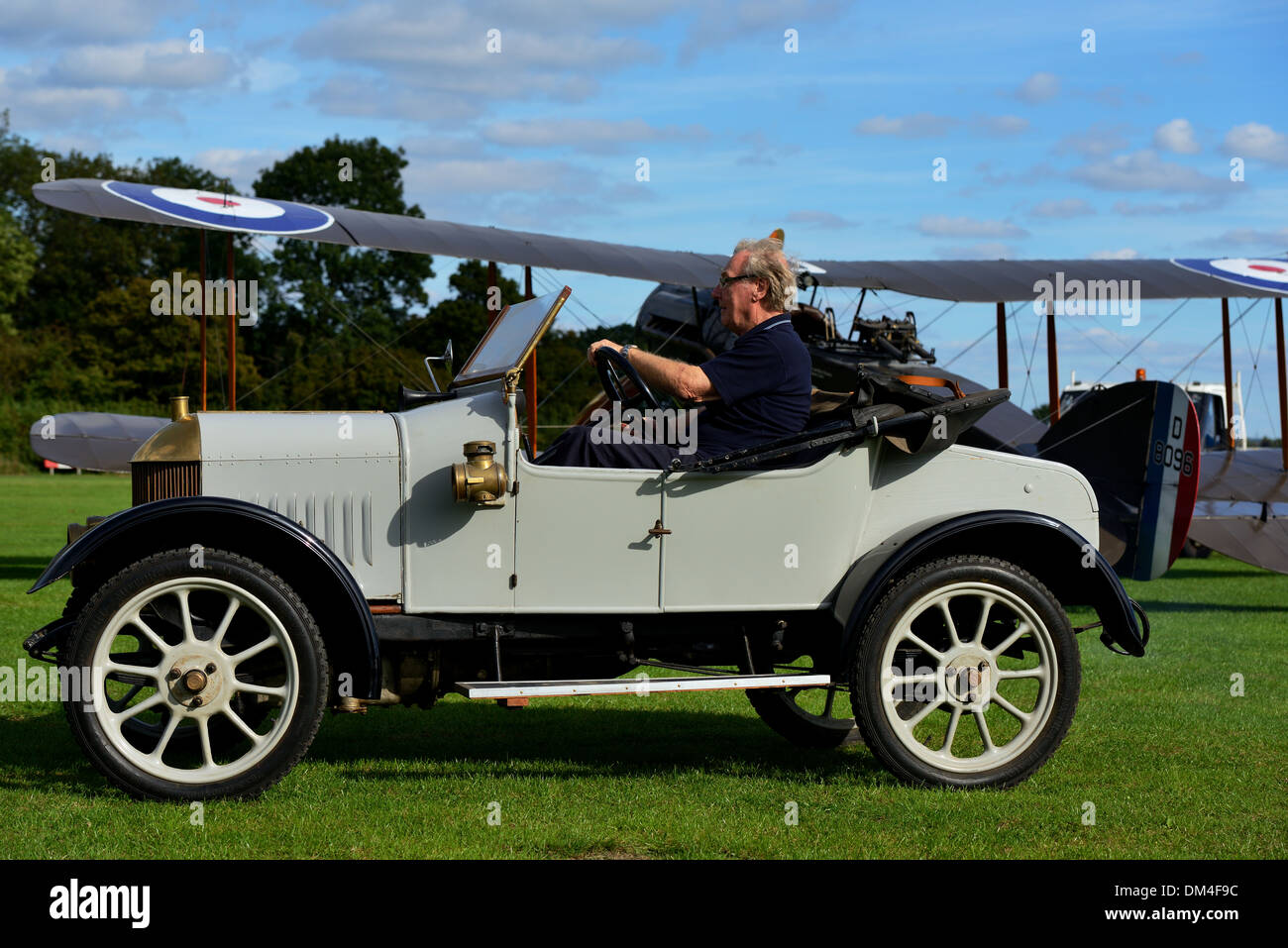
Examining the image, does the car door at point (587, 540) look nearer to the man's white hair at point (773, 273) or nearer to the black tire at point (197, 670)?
the black tire at point (197, 670)

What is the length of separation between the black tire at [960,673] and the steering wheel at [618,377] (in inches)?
46.8

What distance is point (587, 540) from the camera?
4.42 m

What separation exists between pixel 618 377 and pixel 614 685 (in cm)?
159

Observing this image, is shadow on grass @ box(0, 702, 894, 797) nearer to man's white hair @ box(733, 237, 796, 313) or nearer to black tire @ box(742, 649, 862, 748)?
black tire @ box(742, 649, 862, 748)

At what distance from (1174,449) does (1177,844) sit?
421cm

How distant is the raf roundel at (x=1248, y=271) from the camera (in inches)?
618

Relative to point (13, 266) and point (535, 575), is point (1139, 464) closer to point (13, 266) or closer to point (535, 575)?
point (535, 575)

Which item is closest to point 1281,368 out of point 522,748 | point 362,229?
point 362,229

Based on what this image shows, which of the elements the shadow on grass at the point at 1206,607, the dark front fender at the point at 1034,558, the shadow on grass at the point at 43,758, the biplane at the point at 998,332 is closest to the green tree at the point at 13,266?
the biplane at the point at 998,332

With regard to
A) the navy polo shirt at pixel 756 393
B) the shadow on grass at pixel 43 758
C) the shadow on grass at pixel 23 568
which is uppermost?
the navy polo shirt at pixel 756 393

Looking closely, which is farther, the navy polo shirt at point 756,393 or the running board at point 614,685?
the navy polo shirt at point 756,393

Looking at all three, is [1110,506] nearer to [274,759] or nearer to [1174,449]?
[1174,449]

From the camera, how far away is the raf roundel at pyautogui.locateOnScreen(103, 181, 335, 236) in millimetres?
13414

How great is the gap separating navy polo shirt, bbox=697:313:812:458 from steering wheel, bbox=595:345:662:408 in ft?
0.76
